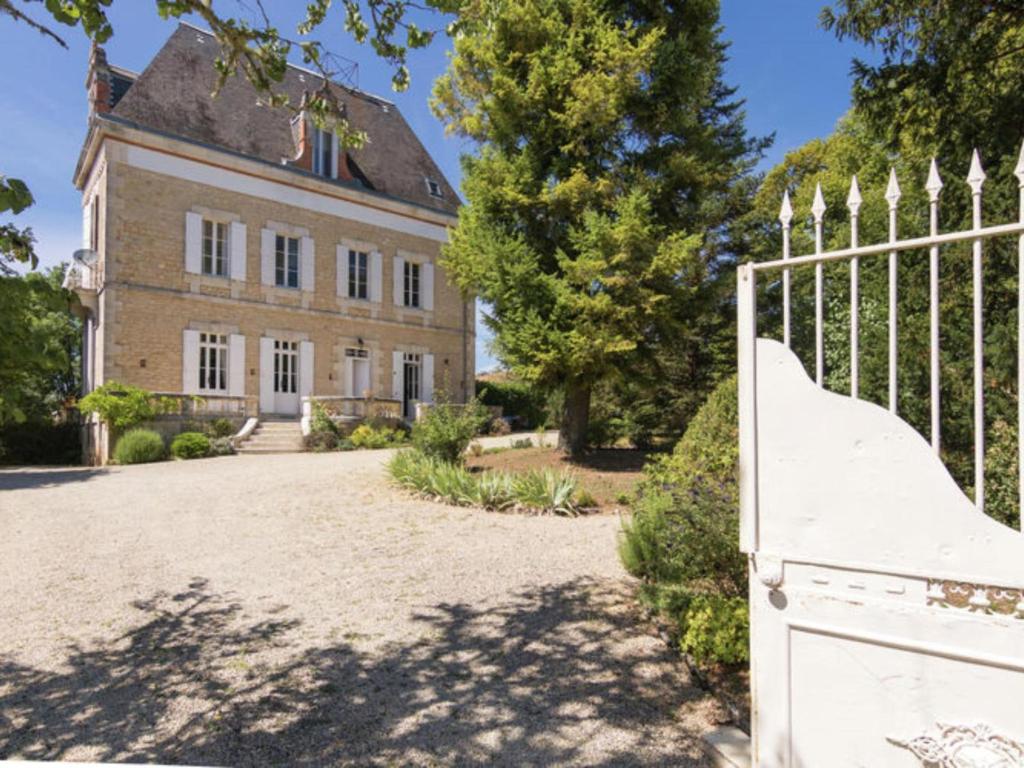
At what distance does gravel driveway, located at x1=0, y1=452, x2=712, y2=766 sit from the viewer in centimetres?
268

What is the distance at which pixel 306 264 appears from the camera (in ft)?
62.4

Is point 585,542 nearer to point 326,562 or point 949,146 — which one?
point 326,562

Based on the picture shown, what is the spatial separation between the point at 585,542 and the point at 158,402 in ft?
42.1

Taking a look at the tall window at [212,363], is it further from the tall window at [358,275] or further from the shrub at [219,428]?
the tall window at [358,275]

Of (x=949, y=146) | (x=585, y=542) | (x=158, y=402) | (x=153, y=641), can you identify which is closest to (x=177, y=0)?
(x=153, y=641)

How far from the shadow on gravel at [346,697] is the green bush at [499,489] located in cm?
328

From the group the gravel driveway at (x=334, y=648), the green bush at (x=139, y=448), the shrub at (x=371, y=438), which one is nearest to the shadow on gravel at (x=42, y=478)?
the green bush at (x=139, y=448)

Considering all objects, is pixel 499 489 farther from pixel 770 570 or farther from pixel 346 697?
pixel 770 570

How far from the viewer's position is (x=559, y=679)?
3.23 meters

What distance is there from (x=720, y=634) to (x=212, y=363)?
16.8 meters

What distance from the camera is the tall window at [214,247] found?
1737cm

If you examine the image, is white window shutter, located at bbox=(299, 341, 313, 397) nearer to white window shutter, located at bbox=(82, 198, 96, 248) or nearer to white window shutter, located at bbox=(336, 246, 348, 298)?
white window shutter, located at bbox=(336, 246, 348, 298)

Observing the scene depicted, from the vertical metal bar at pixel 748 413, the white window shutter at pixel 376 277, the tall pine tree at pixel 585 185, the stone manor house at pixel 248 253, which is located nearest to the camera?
the vertical metal bar at pixel 748 413

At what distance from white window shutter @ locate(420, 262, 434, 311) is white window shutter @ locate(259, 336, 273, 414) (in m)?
5.51
